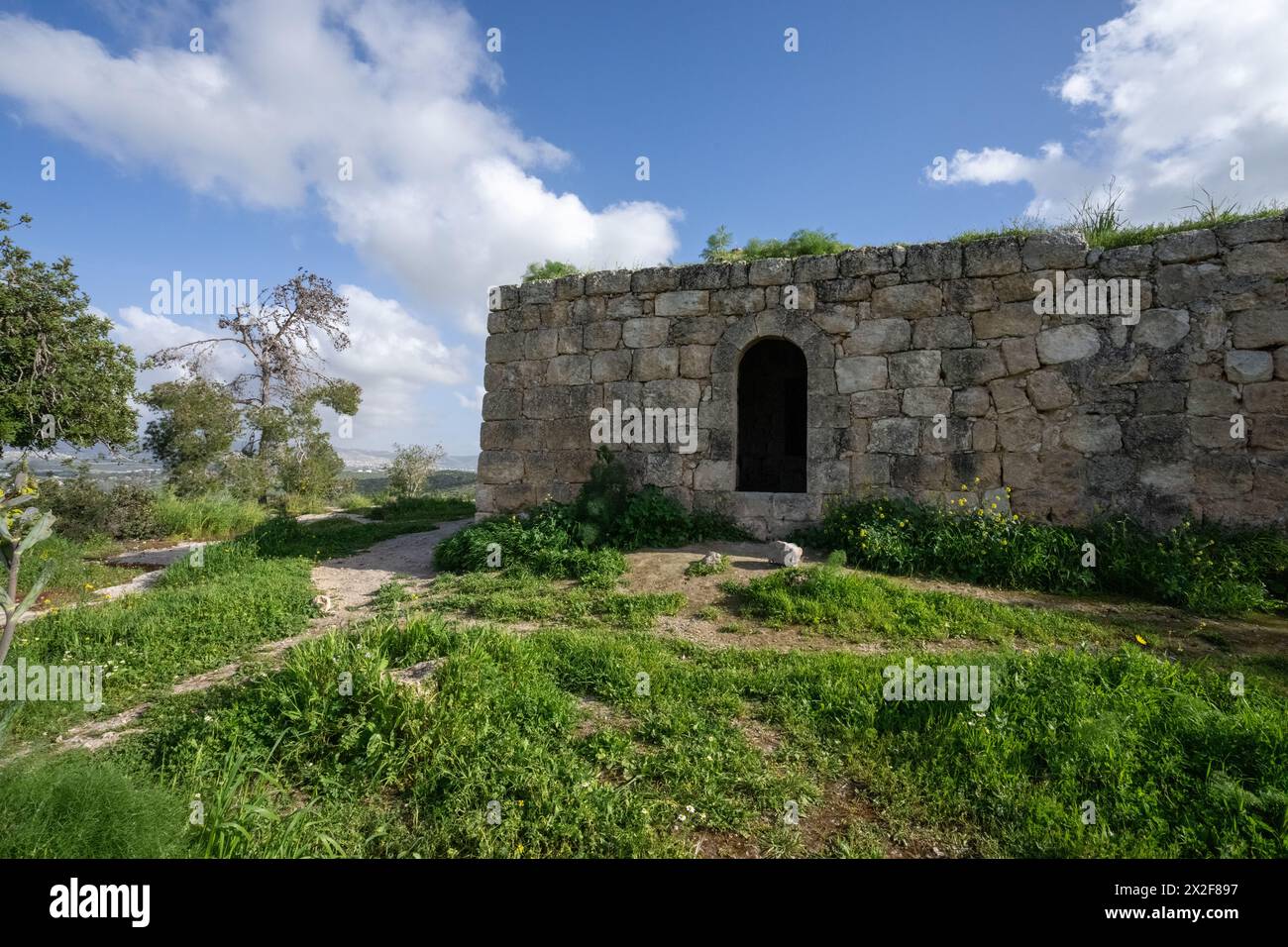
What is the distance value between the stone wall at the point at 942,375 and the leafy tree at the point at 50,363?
248 inches

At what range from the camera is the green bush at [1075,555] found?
5570 mm

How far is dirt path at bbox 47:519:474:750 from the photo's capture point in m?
3.58

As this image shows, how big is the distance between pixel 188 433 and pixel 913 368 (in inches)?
631

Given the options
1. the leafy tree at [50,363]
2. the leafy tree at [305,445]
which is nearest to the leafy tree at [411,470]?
the leafy tree at [305,445]

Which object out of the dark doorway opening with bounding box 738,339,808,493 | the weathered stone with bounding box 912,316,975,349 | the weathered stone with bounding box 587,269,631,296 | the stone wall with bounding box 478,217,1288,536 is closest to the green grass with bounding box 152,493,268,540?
the stone wall with bounding box 478,217,1288,536

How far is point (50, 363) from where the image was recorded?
29.6 feet

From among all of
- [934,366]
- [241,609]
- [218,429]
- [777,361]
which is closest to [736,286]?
Answer: [934,366]

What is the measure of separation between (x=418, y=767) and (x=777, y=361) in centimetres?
Result: 1016

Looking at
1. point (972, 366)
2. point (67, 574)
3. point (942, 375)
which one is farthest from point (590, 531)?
point (67, 574)

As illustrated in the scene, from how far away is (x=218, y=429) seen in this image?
1487 centimetres

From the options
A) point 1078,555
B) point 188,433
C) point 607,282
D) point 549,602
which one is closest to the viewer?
point 549,602

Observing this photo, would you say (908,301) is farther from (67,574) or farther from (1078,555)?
(67,574)
